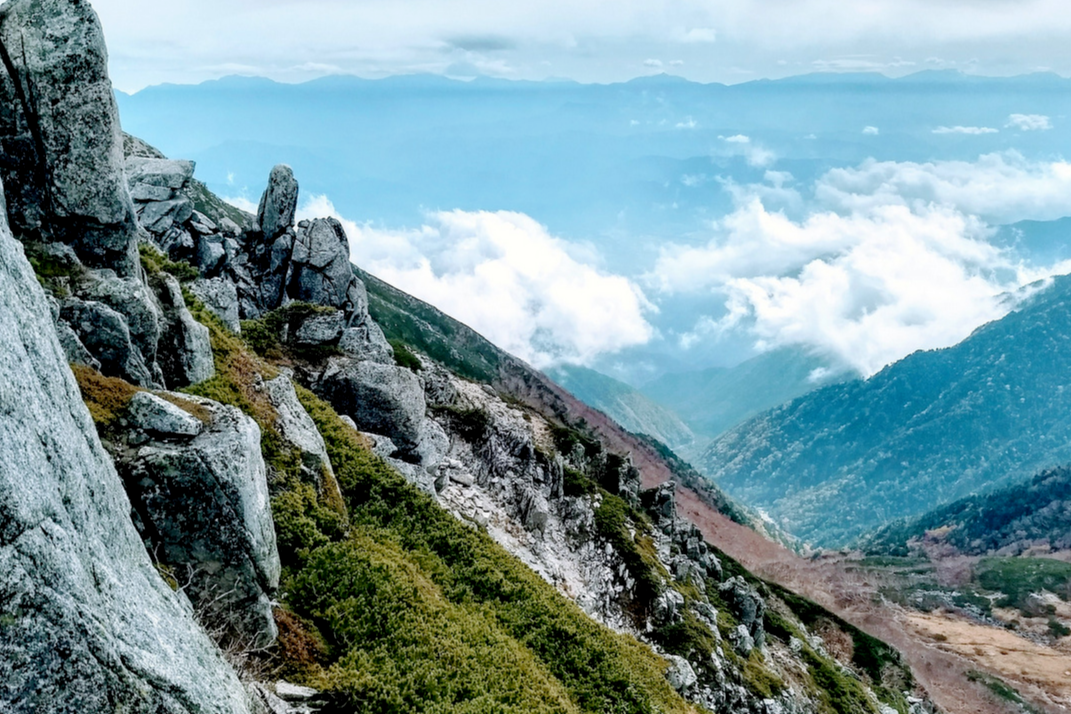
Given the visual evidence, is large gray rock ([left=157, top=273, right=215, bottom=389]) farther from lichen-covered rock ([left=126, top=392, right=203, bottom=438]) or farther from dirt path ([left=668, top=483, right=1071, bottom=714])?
dirt path ([left=668, top=483, right=1071, bottom=714])

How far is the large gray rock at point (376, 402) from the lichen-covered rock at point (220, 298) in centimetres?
639

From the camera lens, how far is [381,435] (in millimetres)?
35938

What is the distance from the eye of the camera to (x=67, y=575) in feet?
29.0

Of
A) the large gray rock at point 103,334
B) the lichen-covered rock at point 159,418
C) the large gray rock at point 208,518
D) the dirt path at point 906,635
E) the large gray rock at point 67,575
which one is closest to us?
the large gray rock at point 67,575

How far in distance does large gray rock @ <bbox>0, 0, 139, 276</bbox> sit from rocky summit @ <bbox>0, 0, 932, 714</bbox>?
0.07 metres

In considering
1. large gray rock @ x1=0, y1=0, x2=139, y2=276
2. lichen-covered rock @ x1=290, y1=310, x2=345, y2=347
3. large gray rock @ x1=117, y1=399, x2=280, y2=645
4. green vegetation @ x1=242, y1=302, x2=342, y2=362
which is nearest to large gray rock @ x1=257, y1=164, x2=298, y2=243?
green vegetation @ x1=242, y1=302, x2=342, y2=362

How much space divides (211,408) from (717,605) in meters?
46.4

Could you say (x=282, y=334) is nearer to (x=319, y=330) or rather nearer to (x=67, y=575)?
(x=319, y=330)

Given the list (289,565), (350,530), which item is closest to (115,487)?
(289,565)

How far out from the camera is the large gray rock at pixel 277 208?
57094mm

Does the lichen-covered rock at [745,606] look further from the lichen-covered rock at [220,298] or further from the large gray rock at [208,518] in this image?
the large gray rock at [208,518]

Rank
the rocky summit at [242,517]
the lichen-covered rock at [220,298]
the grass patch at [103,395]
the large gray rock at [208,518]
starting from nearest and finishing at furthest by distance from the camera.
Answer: the rocky summit at [242,517] → the large gray rock at [208,518] → the grass patch at [103,395] → the lichen-covered rock at [220,298]

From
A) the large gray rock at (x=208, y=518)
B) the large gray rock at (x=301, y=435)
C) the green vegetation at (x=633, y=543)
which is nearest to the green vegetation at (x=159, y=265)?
the large gray rock at (x=301, y=435)

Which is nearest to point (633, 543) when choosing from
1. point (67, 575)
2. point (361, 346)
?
point (361, 346)
